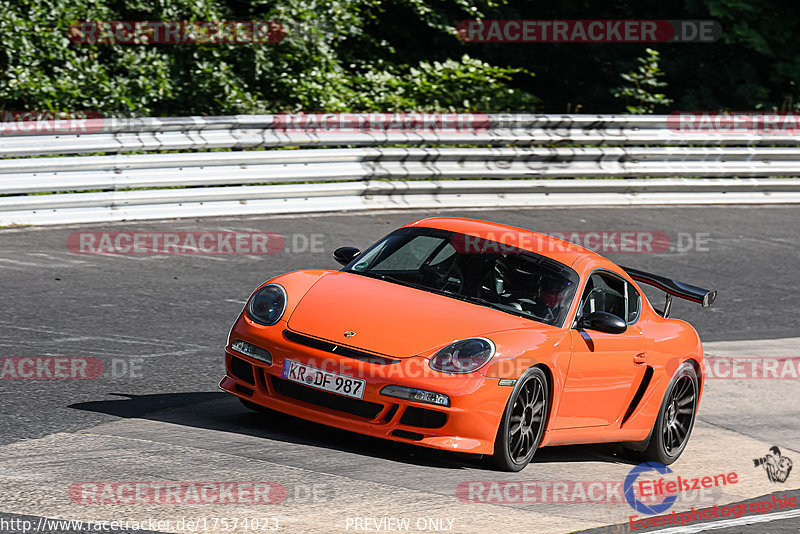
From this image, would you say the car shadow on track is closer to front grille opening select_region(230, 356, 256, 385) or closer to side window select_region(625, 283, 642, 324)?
front grille opening select_region(230, 356, 256, 385)

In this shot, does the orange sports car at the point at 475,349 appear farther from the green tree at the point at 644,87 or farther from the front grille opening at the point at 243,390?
the green tree at the point at 644,87

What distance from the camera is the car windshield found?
712 centimetres

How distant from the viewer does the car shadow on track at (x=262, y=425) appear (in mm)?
6602

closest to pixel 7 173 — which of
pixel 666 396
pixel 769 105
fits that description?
pixel 666 396

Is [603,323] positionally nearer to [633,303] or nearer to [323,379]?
[633,303]

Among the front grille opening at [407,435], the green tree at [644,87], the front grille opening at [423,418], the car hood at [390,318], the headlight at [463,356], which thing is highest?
the green tree at [644,87]

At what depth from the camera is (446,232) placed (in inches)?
301

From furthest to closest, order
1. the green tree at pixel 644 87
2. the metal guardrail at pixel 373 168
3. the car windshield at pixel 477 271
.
→ 1. the green tree at pixel 644 87
2. the metal guardrail at pixel 373 168
3. the car windshield at pixel 477 271

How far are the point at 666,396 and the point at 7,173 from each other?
7113mm

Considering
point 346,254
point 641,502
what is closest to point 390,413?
point 641,502

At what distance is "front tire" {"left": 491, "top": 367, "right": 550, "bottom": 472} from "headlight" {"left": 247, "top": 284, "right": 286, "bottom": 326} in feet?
4.47

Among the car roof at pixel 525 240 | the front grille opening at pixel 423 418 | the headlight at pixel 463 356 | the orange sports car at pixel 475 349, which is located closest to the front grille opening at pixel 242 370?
the orange sports car at pixel 475 349

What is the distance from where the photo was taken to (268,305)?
22.5ft

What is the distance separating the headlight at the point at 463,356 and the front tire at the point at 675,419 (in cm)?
189
